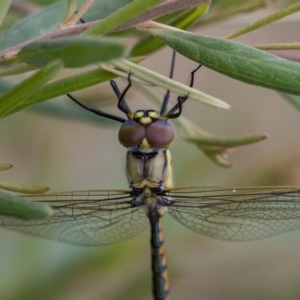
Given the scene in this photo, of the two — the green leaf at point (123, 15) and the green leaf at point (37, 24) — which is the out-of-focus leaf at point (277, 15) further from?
the green leaf at point (37, 24)

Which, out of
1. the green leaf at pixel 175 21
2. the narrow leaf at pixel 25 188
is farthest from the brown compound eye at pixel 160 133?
the narrow leaf at pixel 25 188

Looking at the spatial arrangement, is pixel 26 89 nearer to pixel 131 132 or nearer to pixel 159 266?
pixel 131 132

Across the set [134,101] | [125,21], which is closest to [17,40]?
[125,21]

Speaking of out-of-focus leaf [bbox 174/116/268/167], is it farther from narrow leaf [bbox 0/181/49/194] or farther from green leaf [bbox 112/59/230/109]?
narrow leaf [bbox 0/181/49/194]

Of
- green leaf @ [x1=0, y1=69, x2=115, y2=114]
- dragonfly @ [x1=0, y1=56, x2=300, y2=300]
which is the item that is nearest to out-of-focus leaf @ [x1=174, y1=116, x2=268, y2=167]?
dragonfly @ [x1=0, y1=56, x2=300, y2=300]

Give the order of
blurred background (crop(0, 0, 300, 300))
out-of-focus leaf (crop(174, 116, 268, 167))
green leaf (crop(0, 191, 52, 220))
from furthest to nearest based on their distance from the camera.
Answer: blurred background (crop(0, 0, 300, 300)) < out-of-focus leaf (crop(174, 116, 268, 167)) < green leaf (crop(0, 191, 52, 220))

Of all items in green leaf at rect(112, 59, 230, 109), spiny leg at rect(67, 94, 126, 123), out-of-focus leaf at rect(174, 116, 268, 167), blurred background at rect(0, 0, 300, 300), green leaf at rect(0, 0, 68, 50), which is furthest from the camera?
blurred background at rect(0, 0, 300, 300)
